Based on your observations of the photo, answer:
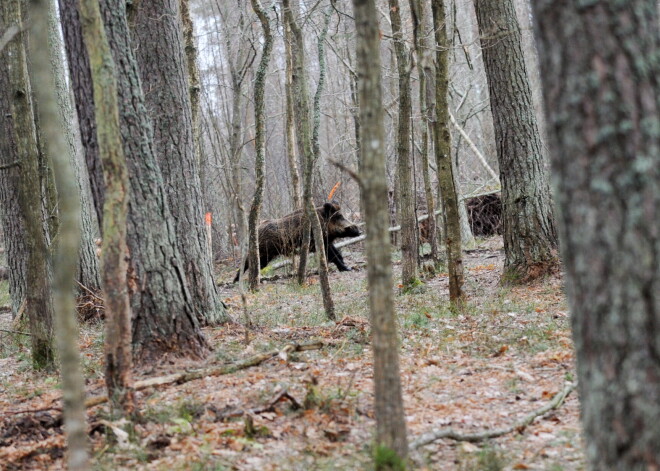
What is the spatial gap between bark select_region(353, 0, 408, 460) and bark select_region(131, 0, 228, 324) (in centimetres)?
540

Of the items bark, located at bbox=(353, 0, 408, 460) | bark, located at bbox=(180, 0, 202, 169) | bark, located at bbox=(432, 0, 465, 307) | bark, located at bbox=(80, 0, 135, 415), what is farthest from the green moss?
bark, located at bbox=(180, 0, 202, 169)

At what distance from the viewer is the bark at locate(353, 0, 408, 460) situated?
3416 mm

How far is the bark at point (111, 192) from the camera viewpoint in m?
4.42

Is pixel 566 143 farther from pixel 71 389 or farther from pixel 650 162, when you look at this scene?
pixel 71 389

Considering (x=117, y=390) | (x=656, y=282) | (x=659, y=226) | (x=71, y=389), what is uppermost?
(x=659, y=226)

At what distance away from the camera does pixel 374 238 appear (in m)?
3.46

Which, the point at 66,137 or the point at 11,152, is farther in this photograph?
the point at 66,137

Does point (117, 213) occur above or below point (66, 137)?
below

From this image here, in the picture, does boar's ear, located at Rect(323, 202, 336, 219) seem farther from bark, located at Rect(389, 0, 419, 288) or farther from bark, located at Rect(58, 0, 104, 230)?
bark, located at Rect(58, 0, 104, 230)

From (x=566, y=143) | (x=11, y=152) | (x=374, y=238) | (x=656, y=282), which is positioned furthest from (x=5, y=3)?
(x=656, y=282)

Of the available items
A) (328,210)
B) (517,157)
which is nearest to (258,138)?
(517,157)

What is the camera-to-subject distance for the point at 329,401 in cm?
489

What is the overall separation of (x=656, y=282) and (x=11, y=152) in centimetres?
991

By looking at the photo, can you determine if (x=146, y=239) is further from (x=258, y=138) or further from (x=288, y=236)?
(x=288, y=236)
